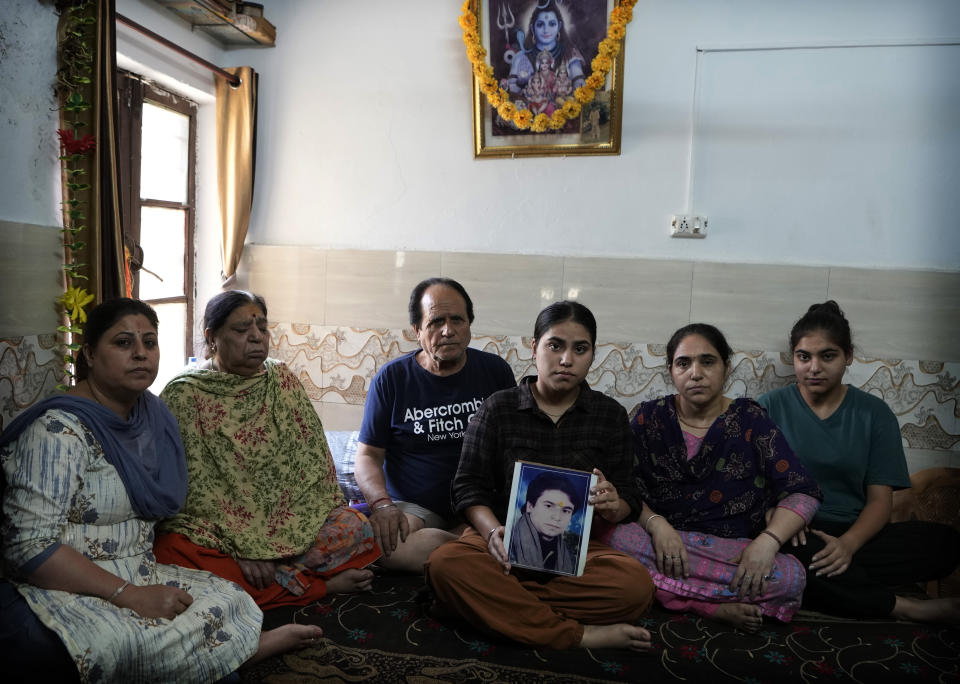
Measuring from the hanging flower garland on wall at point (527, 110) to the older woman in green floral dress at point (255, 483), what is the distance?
5.63ft

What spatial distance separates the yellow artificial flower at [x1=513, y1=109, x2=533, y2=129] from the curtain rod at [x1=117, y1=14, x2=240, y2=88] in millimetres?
1576

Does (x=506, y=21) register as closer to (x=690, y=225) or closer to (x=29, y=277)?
(x=690, y=225)

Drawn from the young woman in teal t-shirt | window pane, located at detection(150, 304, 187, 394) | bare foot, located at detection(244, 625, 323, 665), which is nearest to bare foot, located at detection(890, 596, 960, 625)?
the young woman in teal t-shirt

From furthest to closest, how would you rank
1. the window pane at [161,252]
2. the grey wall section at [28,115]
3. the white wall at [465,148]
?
the window pane at [161,252]
the white wall at [465,148]
the grey wall section at [28,115]

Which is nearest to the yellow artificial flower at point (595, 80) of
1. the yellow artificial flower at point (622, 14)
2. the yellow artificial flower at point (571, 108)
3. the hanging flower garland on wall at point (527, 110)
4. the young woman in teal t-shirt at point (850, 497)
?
the hanging flower garland on wall at point (527, 110)

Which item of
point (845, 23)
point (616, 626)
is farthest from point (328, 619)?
point (845, 23)

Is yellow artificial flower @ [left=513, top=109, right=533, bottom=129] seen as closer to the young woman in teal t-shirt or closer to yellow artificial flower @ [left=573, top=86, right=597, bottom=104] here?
yellow artificial flower @ [left=573, top=86, right=597, bottom=104]

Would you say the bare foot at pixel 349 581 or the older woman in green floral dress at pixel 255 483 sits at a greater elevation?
the older woman in green floral dress at pixel 255 483

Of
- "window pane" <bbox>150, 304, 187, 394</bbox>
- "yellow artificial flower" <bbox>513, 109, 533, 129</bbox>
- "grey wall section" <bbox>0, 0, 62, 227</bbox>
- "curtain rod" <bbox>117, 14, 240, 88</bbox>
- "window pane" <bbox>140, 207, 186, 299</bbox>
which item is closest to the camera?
"grey wall section" <bbox>0, 0, 62, 227</bbox>

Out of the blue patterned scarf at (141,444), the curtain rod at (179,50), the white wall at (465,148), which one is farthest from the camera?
the white wall at (465,148)

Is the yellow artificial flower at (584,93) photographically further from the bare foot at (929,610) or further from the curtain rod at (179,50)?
the bare foot at (929,610)

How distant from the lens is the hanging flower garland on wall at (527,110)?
3389mm

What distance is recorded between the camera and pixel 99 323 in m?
2.11

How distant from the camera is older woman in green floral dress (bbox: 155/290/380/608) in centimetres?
239
